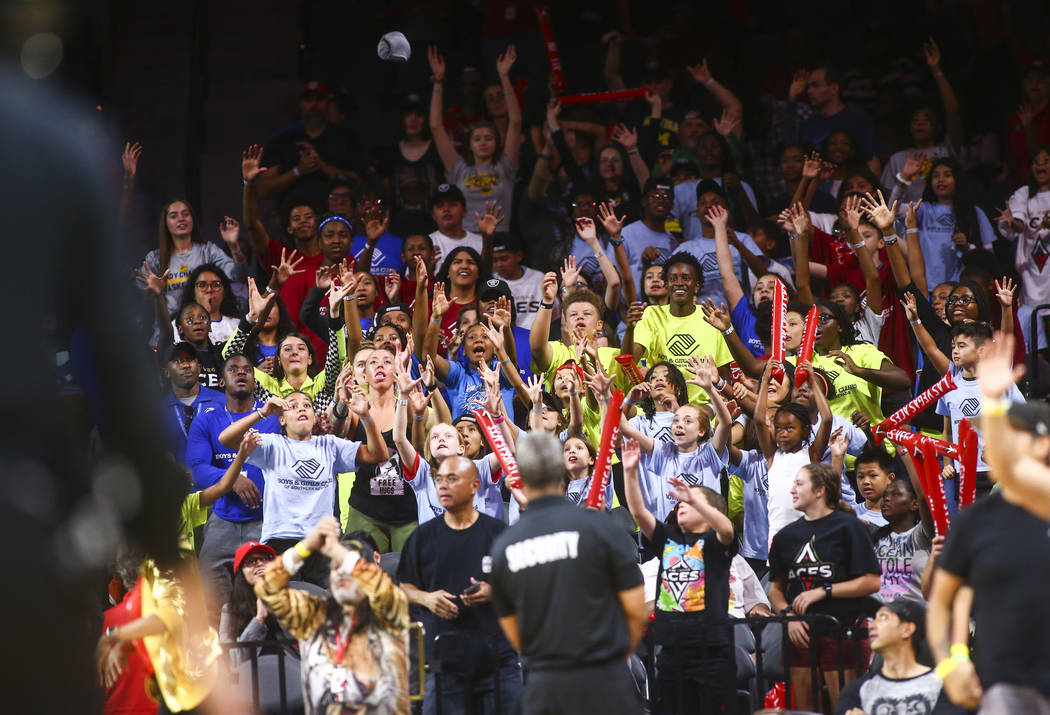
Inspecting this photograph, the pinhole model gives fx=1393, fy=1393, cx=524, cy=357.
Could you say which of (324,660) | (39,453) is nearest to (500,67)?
(324,660)

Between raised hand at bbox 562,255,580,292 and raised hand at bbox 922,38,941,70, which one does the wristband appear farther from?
raised hand at bbox 922,38,941,70

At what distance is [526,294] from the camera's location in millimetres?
11930

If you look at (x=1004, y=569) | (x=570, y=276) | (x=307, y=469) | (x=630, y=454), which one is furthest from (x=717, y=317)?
(x=1004, y=569)

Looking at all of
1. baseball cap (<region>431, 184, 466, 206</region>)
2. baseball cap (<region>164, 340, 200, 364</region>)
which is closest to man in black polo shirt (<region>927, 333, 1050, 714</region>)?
baseball cap (<region>164, 340, 200, 364</region>)

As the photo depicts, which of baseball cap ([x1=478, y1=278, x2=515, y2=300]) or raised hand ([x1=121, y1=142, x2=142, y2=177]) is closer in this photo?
baseball cap ([x1=478, y1=278, x2=515, y2=300])

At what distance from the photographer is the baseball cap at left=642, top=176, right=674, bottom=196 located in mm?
12266

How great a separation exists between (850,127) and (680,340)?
12.6 ft

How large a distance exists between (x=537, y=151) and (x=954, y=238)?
410cm

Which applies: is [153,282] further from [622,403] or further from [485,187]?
[622,403]

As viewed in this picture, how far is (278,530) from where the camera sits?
9.01 m

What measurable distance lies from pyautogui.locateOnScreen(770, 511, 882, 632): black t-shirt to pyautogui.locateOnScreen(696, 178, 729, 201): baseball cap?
435cm

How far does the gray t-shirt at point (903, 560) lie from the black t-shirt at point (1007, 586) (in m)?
3.58

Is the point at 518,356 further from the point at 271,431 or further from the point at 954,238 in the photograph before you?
the point at 954,238

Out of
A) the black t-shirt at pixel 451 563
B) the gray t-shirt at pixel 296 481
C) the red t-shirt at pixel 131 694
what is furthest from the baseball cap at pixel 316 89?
the red t-shirt at pixel 131 694
